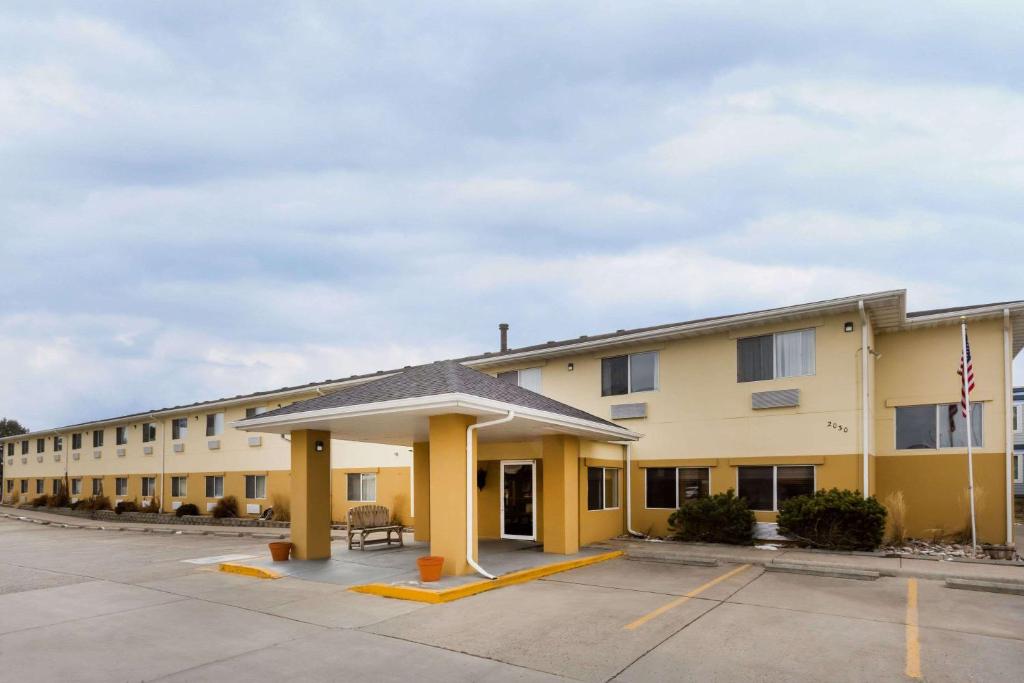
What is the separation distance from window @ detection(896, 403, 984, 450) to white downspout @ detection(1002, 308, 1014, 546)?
1.77 feet

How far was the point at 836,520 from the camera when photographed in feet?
45.6

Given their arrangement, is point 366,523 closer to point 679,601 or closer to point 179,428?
point 679,601

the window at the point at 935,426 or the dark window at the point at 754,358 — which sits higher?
the dark window at the point at 754,358

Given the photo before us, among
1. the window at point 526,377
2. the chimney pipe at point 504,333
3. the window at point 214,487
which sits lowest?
the window at point 214,487

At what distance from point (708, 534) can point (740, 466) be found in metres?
1.94

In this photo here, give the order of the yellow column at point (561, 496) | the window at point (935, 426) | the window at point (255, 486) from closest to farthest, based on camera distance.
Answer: the yellow column at point (561, 496) < the window at point (935, 426) < the window at point (255, 486)

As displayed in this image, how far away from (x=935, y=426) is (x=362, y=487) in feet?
57.8

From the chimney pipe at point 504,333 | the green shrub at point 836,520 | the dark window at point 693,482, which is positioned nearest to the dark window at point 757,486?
the dark window at point 693,482

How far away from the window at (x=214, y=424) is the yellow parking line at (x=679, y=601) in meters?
24.1

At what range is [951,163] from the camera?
44.6 feet

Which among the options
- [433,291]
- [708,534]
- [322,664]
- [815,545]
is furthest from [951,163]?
[433,291]

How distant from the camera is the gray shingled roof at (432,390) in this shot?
11188mm

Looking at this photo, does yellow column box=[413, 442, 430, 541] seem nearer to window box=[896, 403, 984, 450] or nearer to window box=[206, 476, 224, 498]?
window box=[896, 403, 984, 450]

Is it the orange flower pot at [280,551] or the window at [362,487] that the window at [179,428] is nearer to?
the window at [362,487]
